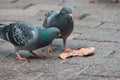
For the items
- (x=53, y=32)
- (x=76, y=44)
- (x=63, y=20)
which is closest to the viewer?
(x=53, y=32)

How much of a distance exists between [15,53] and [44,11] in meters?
3.17

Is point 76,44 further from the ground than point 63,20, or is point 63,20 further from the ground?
point 63,20

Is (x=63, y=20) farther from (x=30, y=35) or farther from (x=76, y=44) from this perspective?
(x=76, y=44)

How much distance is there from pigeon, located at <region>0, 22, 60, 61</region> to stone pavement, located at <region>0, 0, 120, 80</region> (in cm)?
26

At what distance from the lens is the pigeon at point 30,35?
20.0ft

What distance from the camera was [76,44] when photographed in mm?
7219

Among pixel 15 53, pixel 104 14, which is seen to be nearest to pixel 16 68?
pixel 15 53

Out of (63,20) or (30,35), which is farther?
(63,20)

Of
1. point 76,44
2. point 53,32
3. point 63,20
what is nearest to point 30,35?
point 53,32

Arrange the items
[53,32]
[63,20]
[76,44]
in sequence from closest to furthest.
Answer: [53,32] → [63,20] → [76,44]

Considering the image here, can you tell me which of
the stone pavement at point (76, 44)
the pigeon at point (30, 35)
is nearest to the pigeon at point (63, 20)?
the pigeon at point (30, 35)

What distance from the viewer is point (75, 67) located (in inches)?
236

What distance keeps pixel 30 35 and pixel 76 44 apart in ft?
4.17

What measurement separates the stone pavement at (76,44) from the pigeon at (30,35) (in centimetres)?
26
